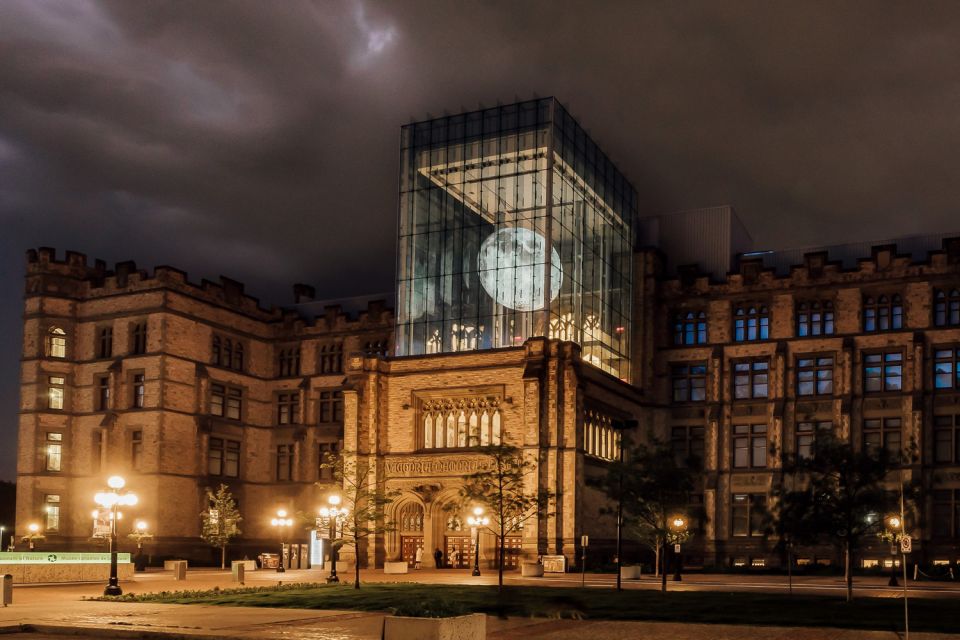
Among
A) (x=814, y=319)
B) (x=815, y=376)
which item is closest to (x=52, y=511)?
(x=815, y=376)

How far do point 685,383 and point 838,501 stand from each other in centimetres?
3261

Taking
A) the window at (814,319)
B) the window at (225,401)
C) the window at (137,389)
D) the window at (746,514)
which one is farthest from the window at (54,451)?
the window at (814,319)

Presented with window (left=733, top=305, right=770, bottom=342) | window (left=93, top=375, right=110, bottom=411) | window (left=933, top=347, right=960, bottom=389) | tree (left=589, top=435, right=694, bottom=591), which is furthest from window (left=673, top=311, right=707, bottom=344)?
window (left=93, top=375, right=110, bottom=411)

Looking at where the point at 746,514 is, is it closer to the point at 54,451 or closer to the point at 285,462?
the point at 285,462

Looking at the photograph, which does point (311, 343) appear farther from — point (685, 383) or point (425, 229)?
point (685, 383)

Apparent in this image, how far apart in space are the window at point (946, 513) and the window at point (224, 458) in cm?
4323

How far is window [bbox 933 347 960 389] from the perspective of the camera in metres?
61.8

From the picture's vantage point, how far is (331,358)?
254 ft

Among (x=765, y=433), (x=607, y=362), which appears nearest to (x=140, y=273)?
(x=607, y=362)

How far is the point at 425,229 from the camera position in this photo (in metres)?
64.8

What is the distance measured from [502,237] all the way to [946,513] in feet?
94.5

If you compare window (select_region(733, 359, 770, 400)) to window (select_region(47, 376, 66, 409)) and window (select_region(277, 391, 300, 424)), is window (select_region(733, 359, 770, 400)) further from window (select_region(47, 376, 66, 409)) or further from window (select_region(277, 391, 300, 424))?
window (select_region(47, 376, 66, 409))

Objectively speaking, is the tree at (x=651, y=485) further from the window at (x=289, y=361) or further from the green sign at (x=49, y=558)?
the window at (x=289, y=361)

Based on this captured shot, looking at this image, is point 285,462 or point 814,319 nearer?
point 814,319
